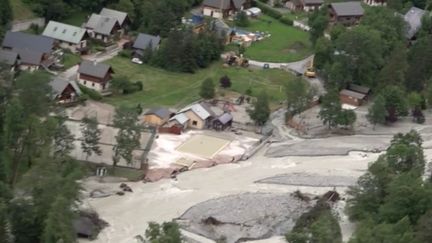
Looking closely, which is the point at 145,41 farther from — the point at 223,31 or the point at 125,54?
the point at 223,31

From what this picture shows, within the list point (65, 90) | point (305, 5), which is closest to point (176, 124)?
point (65, 90)

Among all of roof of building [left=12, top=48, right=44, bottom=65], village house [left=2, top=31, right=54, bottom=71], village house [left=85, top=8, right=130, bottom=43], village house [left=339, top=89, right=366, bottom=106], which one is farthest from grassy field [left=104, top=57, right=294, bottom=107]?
roof of building [left=12, top=48, right=44, bottom=65]

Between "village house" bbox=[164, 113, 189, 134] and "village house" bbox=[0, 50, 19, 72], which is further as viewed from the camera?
"village house" bbox=[0, 50, 19, 72]

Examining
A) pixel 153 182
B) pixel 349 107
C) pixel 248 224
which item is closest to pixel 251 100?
pixel 349 107

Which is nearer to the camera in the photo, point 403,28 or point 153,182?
point 153,182

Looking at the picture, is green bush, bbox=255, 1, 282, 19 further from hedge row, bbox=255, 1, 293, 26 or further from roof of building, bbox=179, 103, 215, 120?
roof of building, bbox=179, 103, 215, 120

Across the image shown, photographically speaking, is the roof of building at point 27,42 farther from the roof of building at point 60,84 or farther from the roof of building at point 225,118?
the roof of building at point 225,118

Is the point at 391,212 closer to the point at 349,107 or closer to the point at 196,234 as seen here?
the point at 196,234

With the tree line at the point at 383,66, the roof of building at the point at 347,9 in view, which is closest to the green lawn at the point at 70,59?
the tree line at the point at 383,66
